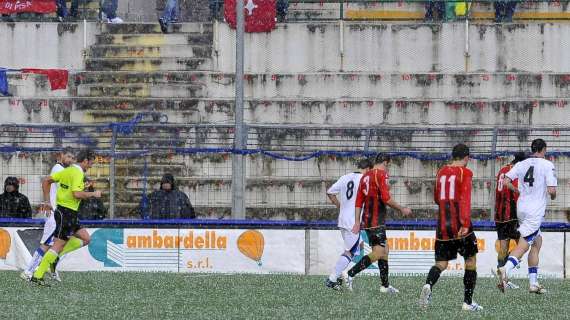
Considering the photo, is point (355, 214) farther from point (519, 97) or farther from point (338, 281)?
point (519, 97)

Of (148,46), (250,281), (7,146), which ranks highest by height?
(148,46)

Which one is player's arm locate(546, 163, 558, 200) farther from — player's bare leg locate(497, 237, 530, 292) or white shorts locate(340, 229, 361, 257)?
white shorts locate(340, 229, 361, 257)

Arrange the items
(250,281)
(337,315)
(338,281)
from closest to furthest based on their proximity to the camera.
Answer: (337,315) < (338,281) < (250,281)

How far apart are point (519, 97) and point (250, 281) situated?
10718 mm

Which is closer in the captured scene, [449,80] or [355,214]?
[355,214]

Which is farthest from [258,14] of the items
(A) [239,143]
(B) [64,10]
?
(A) [239,143]

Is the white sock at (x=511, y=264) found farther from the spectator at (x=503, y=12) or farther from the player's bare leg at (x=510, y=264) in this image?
the spectator at (x=503, y=12)


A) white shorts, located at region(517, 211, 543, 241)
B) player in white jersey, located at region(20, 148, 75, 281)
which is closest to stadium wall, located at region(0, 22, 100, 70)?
player in white jersey, located at region(20, 148, 75, 281)

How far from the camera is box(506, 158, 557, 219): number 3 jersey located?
61.2 feet

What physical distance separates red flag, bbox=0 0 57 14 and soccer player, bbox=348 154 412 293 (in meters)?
14.4

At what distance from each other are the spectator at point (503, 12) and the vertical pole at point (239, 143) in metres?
7.69

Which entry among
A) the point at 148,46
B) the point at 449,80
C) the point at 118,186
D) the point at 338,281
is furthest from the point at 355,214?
the point at 148,46

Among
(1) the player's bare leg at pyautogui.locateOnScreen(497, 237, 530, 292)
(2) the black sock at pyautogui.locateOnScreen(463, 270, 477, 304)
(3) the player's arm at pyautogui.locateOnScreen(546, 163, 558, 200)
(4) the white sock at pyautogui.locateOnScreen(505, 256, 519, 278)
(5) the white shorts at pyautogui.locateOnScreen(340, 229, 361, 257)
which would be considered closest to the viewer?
(2) the black sock at pyautogui.locateOnScreen(463, 270, 477, 304)

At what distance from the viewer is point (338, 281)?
62.5 ft
